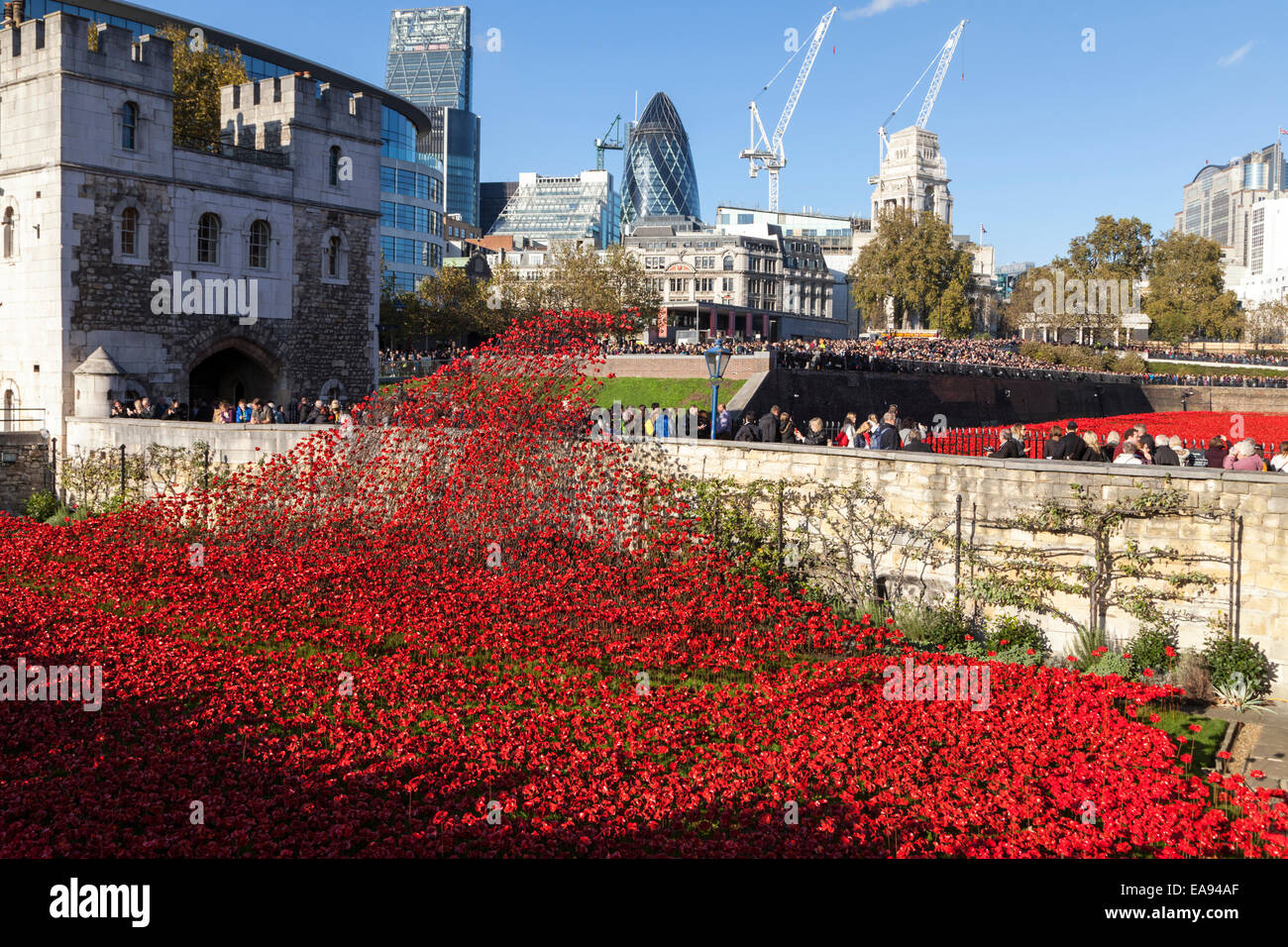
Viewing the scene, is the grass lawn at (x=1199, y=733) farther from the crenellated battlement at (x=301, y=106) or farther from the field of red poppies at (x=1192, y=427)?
the crenellated battlement at (x=301, y=106)

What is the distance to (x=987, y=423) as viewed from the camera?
160 feet

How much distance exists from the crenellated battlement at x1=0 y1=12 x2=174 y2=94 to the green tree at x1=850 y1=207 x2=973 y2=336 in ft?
201

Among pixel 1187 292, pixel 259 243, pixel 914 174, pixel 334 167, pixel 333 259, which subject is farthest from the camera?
pixel 914 174

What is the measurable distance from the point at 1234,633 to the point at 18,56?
27289mm

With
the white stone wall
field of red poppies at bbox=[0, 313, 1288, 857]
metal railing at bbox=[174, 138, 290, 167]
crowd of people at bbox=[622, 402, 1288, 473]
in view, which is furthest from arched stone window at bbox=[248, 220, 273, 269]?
the white stone wall

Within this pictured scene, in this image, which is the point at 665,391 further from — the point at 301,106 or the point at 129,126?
the point at 129,126

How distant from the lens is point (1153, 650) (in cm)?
1427

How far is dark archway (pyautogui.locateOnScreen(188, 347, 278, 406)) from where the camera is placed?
30.4 metres

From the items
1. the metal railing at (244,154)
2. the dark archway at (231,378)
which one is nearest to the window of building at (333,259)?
the metal railing at (244,154)

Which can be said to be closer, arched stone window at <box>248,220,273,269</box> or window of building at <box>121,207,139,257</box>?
window of building at <box>121,207,139,257</box>

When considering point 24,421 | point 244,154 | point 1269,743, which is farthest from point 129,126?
point 1269,743

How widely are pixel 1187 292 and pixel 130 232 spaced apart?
77.4 metres

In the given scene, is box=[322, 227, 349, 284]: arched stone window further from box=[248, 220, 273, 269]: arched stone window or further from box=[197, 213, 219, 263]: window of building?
box=[197, 213, 219, 263]: window of building
